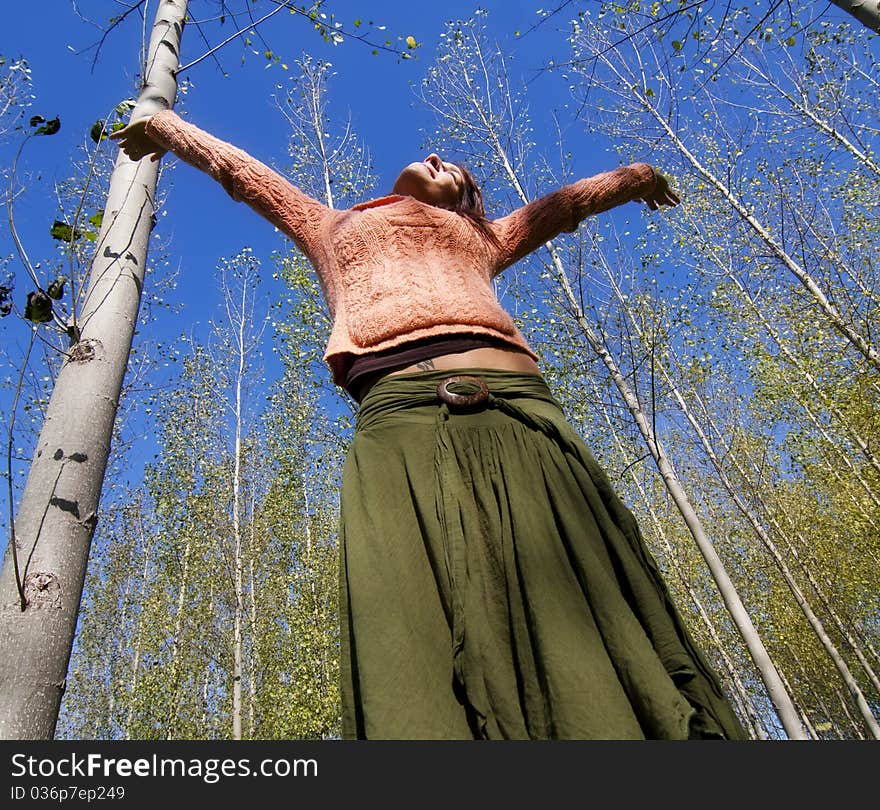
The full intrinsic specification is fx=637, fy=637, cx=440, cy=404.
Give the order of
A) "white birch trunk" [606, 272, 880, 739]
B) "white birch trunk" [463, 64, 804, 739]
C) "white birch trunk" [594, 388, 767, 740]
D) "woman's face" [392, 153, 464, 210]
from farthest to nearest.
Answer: "white birch trunk" [594, 388, 767, 740] → "white birch trunk" [606, 272, 880, 739] → "white birch trunk" [463, 64, 804, 739] → "woman's face" [392, 153, 464, 210]

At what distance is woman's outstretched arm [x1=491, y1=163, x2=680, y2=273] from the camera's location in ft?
6.16

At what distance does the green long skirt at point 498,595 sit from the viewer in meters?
0.94

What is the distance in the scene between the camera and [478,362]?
1422mm

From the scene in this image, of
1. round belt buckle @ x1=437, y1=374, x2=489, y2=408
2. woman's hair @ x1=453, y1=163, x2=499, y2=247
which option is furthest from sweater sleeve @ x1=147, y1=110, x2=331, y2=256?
round belt buckle @ x1=437, y1=374, x2=489, y2=408

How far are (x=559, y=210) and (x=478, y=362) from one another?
0.71 meters

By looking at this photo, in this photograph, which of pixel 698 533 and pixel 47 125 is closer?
pixel 47 125

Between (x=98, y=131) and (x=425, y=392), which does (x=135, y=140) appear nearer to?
(x=98, y=131)

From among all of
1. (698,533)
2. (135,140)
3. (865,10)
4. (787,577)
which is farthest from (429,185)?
(787,577)

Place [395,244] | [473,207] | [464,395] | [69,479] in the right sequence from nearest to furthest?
[464,395] < [69,479] < [395,244] < [473,207]

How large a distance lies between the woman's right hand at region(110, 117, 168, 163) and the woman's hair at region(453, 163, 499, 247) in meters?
0.90

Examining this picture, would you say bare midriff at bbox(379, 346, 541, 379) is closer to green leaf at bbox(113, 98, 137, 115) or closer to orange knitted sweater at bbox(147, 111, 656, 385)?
orange knitted sweater at bbox(147, 111, 656, 385)

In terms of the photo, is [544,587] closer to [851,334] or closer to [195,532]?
[851,334]

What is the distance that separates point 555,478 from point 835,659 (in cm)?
1083

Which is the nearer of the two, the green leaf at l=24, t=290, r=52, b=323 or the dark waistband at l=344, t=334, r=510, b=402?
the dark waistband at l=344, t=334, r=510, b=402
